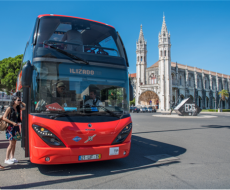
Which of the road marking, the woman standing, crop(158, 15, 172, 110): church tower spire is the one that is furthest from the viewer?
crop(158, 15, 172, 110): church tower spire

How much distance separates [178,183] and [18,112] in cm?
377

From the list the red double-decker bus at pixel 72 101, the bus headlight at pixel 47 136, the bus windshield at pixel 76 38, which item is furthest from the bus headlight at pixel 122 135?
the bus windshield at pixel 76 38

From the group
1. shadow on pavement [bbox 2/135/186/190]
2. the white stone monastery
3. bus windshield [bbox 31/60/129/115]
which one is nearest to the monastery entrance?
the white stone monastery

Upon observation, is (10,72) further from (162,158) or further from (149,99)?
(149,99)

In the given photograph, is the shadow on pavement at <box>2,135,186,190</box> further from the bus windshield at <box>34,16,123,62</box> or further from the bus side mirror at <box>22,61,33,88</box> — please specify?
the bus windshield at <box>34,16,123,62</box>

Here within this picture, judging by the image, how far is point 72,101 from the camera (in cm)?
411

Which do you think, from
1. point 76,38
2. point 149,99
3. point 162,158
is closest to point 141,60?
point 149,99

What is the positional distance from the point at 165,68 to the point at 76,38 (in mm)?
55169

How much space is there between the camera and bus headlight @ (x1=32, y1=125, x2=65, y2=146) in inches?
148

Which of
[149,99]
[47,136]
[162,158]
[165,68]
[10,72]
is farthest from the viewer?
[149,99]

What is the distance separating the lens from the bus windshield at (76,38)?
4.37m

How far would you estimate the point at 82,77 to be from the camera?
14.0ft

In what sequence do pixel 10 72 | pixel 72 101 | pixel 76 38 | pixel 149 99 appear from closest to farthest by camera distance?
pixel 72 101
pixel 76 38
pixel 10 72
pixel 149 99

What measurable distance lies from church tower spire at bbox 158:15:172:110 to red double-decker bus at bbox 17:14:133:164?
174 ft
